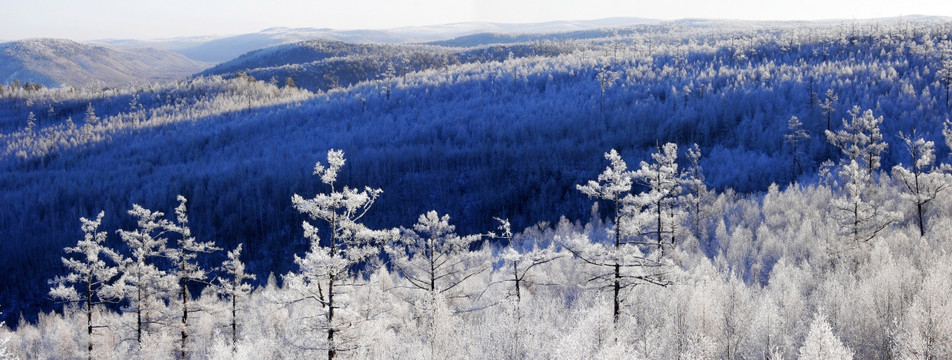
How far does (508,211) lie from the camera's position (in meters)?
76.9

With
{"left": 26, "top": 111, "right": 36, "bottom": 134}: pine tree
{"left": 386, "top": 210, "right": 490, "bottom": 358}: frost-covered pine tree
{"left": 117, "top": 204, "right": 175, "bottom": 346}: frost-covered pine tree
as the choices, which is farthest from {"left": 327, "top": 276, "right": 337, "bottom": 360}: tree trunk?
{"left": 26, "top": 111, "right": 36, "bottom": 134}: pine tree

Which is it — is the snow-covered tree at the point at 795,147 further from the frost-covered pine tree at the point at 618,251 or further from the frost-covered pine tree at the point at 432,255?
the frost-covered pine tree at the point at 618,251

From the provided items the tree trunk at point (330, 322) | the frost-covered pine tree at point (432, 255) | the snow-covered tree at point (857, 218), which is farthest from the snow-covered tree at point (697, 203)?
the tree trunk at point (330, 322)

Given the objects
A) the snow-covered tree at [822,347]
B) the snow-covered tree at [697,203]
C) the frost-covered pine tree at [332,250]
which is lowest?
the snow-covered tree at [697,203]

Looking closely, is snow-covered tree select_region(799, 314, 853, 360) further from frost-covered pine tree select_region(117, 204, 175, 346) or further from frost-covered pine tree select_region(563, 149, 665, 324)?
frost-covered pine tree select_region(117, 204, 175, 346)

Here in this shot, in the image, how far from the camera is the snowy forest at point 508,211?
45.0ft

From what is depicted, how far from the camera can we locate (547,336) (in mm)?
16969

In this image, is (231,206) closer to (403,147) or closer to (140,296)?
(403,147)

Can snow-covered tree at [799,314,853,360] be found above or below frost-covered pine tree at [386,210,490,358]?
above

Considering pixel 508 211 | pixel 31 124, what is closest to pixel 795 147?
pixel 508 211

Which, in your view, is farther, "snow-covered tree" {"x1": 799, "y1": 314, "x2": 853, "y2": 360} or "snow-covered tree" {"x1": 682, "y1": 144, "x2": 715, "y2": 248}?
"snow-covered tree" {"x1": 682, "y1": 144, "x2": 715, "y2": 248}

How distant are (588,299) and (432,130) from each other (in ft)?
268

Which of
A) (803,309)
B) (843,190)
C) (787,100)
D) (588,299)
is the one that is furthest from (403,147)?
(803,309)

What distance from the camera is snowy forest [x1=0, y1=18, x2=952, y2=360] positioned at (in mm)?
13711
